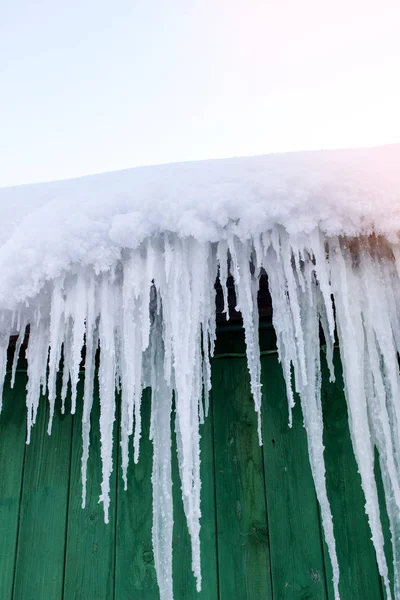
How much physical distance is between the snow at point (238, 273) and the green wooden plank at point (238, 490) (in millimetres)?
390

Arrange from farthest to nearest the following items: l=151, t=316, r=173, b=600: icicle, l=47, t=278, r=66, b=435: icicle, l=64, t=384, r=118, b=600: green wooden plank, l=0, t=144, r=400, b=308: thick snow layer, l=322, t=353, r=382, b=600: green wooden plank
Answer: l=64, t=384, r=118, b=600: green wooden plank → l=322, t=353, r=382, b=600: green wooden plank → l=151, t=316, r=173, b=600: icicle → l=47, t=278, r=66, b=435: icicle → l=0, t=144, r=400, b=308: thick snow layer

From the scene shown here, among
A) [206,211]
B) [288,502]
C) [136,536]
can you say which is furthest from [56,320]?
[288,502]

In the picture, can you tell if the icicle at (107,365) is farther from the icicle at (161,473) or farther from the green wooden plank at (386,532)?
the green wooden plank at (386,532)

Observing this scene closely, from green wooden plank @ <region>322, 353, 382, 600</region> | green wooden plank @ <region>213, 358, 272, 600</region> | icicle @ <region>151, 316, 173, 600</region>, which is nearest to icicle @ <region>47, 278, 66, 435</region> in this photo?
icicle @ <region>151, 316, 173, 600</region>

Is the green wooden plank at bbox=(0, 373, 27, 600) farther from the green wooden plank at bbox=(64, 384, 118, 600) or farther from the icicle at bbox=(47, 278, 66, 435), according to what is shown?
the icicle at bbox=(47, 278, 66, 435)

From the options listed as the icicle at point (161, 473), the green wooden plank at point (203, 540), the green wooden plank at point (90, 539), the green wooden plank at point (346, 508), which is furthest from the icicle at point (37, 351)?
the green wooden plank at point (346, 508)

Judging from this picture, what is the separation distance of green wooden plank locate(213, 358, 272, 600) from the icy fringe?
363 mm

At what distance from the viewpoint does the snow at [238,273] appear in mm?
1091

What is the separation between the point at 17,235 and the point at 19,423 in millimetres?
998

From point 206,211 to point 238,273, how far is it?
0.59ft

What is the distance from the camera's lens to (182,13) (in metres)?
4.36

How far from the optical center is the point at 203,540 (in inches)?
63.9

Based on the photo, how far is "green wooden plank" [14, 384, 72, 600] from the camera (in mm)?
1661

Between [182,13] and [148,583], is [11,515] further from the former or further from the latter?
[182,13]
